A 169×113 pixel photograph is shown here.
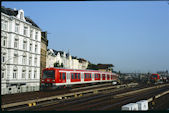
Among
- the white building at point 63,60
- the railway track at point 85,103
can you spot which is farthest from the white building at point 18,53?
the white building at point 63,60

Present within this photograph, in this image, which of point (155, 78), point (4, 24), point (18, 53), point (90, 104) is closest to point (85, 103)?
point (90, 104)

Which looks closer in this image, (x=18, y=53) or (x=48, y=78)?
(x=48, y=78)

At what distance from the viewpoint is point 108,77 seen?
58.9m

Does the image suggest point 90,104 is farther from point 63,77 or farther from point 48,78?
point 48,78

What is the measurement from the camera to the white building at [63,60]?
234 feet

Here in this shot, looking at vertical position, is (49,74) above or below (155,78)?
above

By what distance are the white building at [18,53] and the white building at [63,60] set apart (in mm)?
22995

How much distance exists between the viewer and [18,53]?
4028 cm

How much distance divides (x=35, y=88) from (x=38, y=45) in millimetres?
10292

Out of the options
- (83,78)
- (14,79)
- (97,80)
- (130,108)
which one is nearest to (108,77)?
(97,80)

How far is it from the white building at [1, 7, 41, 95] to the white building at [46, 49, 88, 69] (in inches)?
905

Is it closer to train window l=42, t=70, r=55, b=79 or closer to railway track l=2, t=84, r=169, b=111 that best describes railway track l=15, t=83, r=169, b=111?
railway track l=2, t=84, r=169, b=111

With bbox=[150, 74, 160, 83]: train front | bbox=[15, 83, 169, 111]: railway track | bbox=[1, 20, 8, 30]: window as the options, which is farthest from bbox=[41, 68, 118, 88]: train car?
bbox=[150, 74, 160, 83]: train front

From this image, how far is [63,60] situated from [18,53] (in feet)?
148
